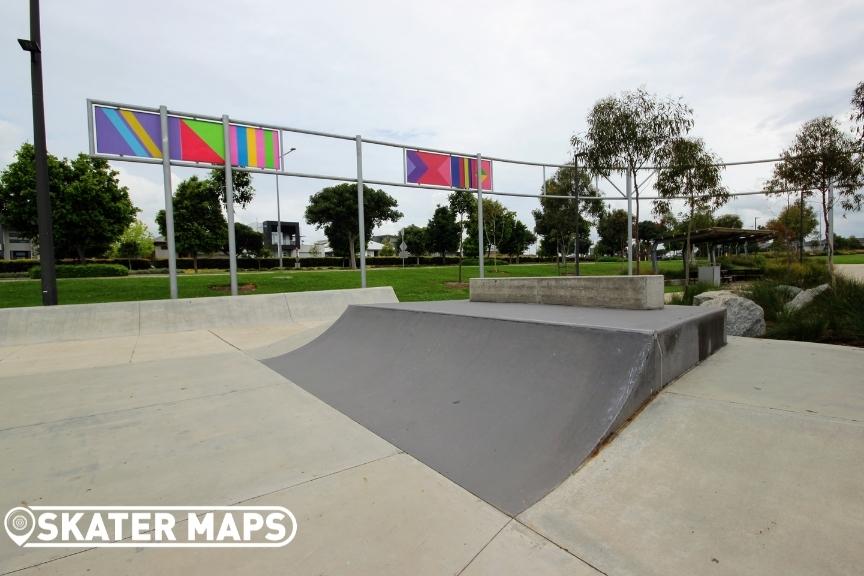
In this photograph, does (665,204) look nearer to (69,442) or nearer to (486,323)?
(486,323)

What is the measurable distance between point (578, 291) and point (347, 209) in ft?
127

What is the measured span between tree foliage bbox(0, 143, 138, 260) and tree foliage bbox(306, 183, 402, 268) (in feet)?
57.3

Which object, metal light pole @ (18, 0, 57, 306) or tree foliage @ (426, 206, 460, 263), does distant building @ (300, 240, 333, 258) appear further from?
metal light pole @ (18, 0, 57, 306)

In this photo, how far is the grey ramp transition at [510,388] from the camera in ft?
9.18

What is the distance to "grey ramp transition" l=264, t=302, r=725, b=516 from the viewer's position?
9.18 ft

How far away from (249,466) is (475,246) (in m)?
53.6

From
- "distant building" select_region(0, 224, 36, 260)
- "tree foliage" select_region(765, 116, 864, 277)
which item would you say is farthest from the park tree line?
"distant building" select_region(0, 224, 36, 260)

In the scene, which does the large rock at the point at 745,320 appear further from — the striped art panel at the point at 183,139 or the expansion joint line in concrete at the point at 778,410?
the striped art panel at the point at 183,139

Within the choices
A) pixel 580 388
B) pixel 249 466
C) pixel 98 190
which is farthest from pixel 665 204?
pixel 98 190

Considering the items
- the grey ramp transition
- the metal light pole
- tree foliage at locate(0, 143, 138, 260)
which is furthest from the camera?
tree foliage at locate(0, 143, 138, 260)

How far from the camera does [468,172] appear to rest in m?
13.3

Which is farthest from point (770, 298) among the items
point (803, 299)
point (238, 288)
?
point (238, 288)

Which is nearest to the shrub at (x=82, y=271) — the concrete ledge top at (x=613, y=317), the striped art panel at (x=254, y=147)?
the striped art panel at (x=254, y=147)

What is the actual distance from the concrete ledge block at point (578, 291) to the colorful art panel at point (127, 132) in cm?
813
